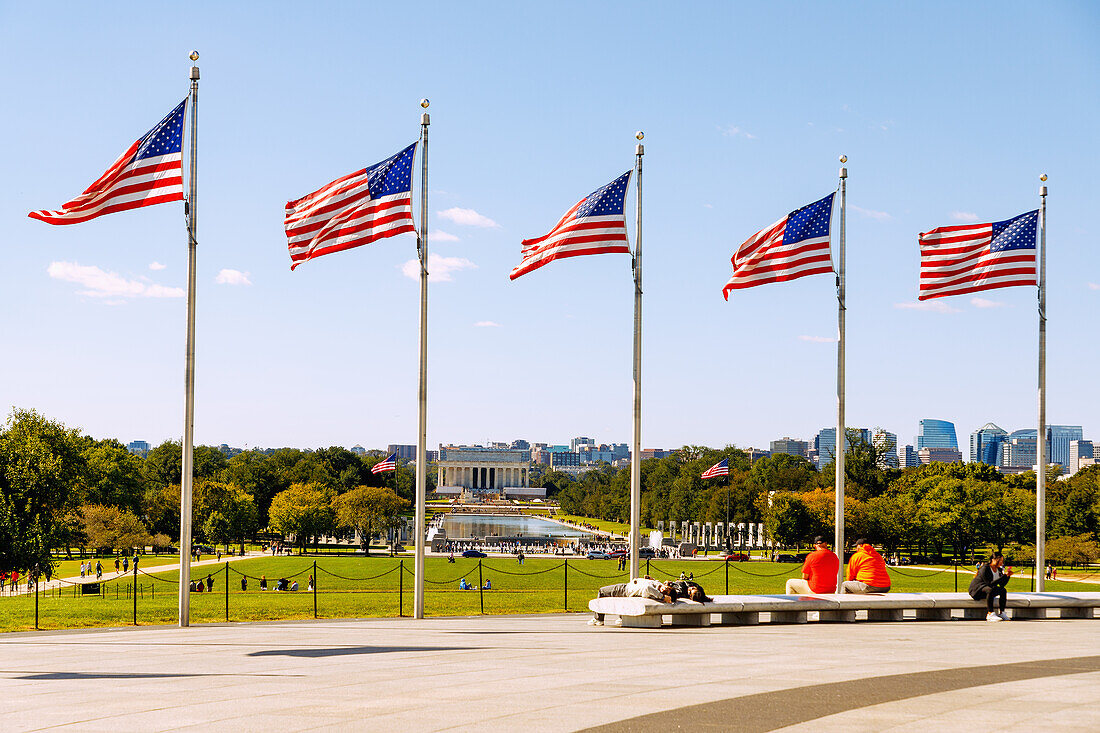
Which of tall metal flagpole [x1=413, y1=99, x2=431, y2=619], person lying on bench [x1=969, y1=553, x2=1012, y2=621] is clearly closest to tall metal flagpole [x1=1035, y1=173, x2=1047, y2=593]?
person lying on bench [x1=969, y1=553, x2=1012, y2=621]

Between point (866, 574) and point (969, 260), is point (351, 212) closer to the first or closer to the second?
point (866, 574)

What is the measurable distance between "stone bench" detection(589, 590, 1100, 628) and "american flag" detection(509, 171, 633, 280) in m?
8.30

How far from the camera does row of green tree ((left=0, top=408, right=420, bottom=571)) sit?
196 ft

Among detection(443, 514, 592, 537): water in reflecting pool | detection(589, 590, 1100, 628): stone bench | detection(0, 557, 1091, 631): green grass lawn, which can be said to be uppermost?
detection(589, 590, 1100, 628): stone bench

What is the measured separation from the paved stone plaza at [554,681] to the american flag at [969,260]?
10.4 m

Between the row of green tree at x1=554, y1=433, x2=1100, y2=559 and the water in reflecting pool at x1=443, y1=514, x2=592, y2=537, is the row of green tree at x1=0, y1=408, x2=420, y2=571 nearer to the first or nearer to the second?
the water in reflecting pool at x1=443, y1=514, x2=592, y2=537

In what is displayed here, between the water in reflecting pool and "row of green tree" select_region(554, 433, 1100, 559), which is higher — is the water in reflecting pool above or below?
below

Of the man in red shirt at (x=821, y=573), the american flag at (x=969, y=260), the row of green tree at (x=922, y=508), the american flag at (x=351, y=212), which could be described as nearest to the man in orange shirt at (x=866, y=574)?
the man in red shirt at (x=821, y=573)

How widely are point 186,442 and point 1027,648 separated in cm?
1816

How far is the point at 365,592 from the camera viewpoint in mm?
54156

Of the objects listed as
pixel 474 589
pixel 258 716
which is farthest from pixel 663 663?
pixel 474 589

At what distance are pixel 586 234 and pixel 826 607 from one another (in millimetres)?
10504

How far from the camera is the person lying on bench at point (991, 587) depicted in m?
26.1

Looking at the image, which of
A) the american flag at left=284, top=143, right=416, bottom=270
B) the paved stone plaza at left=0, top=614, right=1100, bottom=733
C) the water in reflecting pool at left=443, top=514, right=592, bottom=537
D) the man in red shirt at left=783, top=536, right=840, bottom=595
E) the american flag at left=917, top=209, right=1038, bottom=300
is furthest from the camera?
the water in reflecting pool at left=443, top=514, right=592, bottom=537
